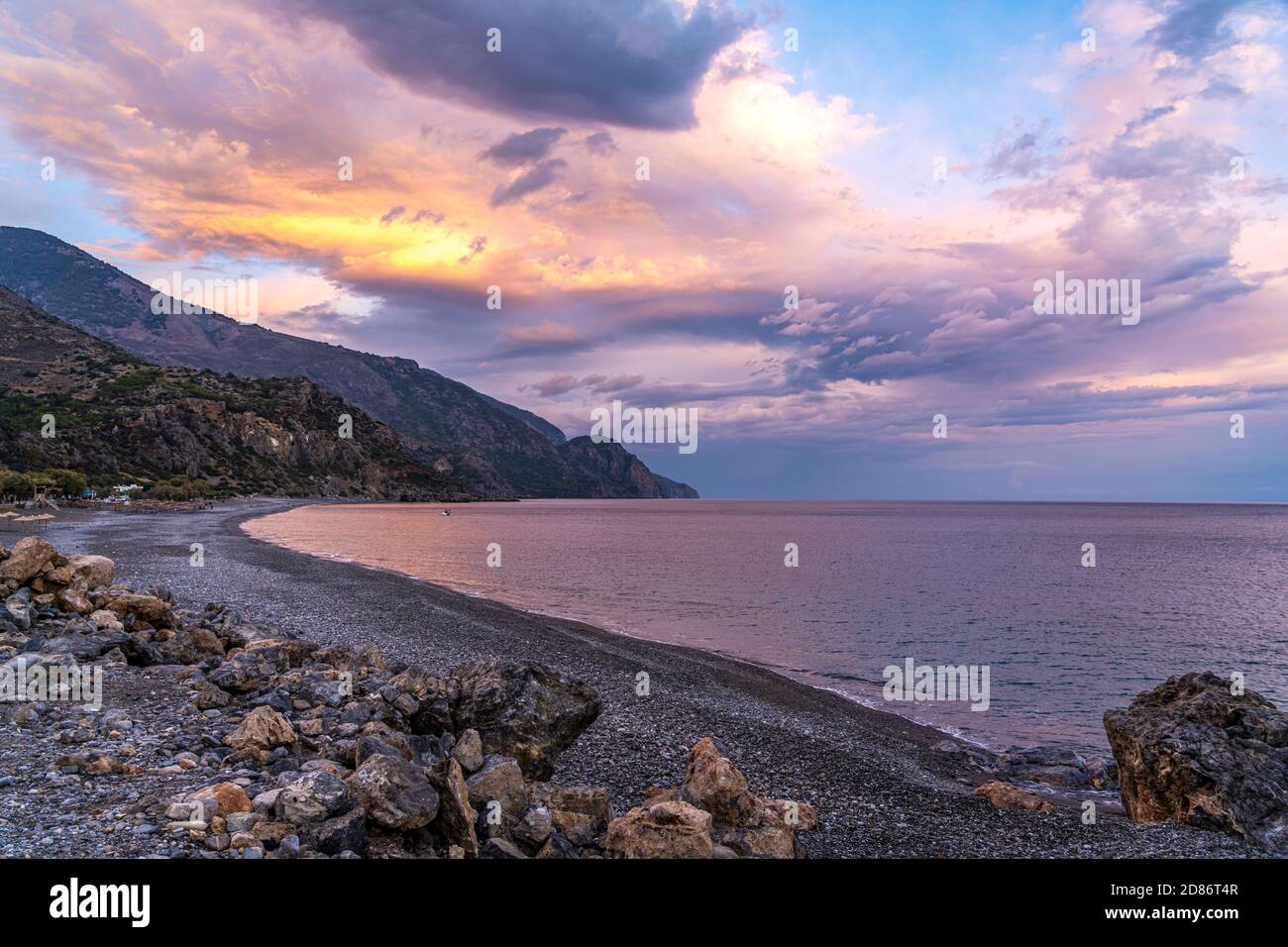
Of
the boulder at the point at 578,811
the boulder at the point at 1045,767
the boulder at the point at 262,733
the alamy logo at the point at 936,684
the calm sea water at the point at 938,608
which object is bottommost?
the calm sea water at the point at 938,608

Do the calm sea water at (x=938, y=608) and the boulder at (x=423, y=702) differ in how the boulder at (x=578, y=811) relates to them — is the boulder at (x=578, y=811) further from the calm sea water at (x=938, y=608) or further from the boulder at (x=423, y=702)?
the calm sea water at (x=938, y=608)

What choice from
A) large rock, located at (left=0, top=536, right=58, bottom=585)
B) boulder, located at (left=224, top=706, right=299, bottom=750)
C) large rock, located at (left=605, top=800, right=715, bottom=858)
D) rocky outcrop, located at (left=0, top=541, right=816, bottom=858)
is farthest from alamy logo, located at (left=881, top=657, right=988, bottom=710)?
large rock, located at (left=0, top=536, right=58, bottom=585)

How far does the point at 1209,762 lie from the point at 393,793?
14627mm

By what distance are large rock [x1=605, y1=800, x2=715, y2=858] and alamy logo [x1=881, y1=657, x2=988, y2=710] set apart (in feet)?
60.5

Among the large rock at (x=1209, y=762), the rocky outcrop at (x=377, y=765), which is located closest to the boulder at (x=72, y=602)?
the rocky outcrop at (x=377, y=765)

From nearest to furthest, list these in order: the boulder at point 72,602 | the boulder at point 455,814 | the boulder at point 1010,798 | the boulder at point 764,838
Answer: the boulder at point 455,814, the boulder at point 764,838, the boulder at point 1010,798, the boulder at point 72,602

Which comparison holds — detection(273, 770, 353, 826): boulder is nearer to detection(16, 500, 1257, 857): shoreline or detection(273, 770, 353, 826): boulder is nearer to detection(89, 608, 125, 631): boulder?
detection(16, 500, 1257, 857): shoreline

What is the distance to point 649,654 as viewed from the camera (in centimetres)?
2875

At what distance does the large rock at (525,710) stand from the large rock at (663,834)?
4.07 meters

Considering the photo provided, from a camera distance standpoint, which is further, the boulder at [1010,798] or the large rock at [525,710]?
the boulder at [1010,798]
